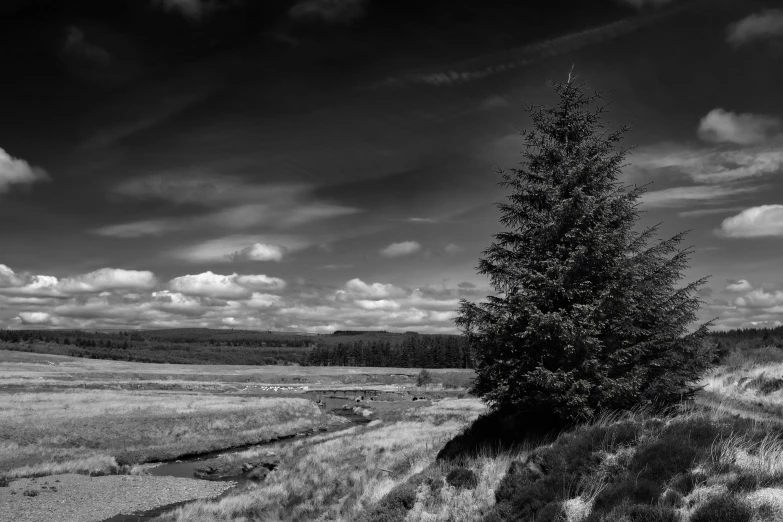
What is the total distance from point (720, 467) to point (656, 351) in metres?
8.09

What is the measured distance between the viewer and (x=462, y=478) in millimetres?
13273

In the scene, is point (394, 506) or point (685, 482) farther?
point (394, 506)

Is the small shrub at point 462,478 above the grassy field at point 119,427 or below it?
above

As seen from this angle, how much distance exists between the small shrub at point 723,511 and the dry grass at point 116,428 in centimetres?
3195

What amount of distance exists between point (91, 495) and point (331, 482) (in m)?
13.0

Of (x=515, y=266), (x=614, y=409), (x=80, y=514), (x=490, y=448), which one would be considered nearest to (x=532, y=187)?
(x=515, y=266)

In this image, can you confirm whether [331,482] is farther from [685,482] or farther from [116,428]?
[116,428]

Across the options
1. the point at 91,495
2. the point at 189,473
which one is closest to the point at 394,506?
the point at 91,495

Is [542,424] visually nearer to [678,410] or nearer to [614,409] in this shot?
[614,409]

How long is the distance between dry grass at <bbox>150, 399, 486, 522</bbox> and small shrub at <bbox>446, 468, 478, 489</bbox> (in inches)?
109

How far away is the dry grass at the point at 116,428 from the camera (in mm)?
30891

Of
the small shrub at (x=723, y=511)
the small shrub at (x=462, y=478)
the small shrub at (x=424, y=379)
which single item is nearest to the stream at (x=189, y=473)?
the small shrub at (x=462, y=478)

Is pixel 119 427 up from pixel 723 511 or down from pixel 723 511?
down

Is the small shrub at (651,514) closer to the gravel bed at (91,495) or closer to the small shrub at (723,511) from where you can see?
the small shrub at (723,511)
